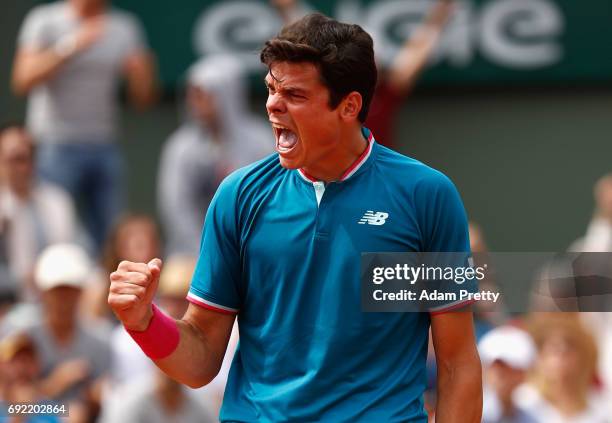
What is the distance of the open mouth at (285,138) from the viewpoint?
3473mm

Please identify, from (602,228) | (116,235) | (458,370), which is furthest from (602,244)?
(458,370)

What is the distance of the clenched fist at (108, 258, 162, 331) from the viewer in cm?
335

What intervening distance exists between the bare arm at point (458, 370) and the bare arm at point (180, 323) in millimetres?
600

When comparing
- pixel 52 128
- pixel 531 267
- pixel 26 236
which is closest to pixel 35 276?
pixel 26 236

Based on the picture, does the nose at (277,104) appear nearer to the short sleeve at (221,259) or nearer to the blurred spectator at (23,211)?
the short sleeve at (221,259)

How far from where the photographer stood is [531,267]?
14.0 ft

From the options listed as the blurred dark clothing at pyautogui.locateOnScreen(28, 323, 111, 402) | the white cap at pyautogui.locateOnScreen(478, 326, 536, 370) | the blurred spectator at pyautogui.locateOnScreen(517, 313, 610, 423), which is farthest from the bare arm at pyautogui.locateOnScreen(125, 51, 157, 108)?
the blurred spectator at pyautogui.locateOnScreen(517, 313, 610, 423)

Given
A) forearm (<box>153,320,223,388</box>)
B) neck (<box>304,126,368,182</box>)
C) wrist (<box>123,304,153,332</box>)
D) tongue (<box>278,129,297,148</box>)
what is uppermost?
tongue (<box>278,129,297,148</box>)

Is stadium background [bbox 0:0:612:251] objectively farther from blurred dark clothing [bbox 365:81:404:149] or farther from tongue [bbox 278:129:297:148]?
tongue [bbox 278:129:297:148]

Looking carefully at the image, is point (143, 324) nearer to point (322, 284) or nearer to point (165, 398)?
point (322, 284)

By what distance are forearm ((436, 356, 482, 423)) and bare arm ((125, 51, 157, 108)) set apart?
226 inches

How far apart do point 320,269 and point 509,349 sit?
9.57 feet

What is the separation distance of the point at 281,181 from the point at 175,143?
16.8 ft

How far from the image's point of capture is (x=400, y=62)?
9.42 metres
